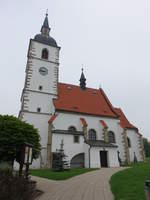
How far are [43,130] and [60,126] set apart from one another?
2502 mm

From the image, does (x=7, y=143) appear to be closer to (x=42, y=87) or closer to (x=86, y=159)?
(x=86, y=159)

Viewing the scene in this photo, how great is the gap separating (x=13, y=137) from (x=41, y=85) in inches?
618

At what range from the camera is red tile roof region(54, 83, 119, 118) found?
28.3m

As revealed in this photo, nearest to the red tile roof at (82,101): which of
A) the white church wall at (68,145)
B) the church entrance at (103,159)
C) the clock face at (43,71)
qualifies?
the clock face at (43,71)

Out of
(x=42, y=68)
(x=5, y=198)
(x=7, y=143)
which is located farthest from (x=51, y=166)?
(x=5, y=198)

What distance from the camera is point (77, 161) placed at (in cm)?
2498

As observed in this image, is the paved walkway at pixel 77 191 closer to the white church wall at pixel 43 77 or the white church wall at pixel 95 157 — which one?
the white church wall at pixel 95 157

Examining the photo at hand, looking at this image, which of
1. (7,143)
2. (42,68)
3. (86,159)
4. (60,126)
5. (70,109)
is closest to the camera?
(7,143)

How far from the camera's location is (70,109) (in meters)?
27.5

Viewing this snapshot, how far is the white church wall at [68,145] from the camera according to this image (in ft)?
77.7

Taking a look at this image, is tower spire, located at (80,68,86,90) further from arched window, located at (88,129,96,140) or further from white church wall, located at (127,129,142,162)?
white church wall, located at (127,129,142,162)

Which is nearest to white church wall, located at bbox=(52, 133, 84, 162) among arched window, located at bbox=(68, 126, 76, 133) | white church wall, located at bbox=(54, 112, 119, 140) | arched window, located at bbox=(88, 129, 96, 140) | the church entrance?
arched window, located at bbox=(68, 126, 76, 133)

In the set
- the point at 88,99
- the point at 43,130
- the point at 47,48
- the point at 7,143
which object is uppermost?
the point at 47,48

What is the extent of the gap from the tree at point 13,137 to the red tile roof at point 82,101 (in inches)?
456
